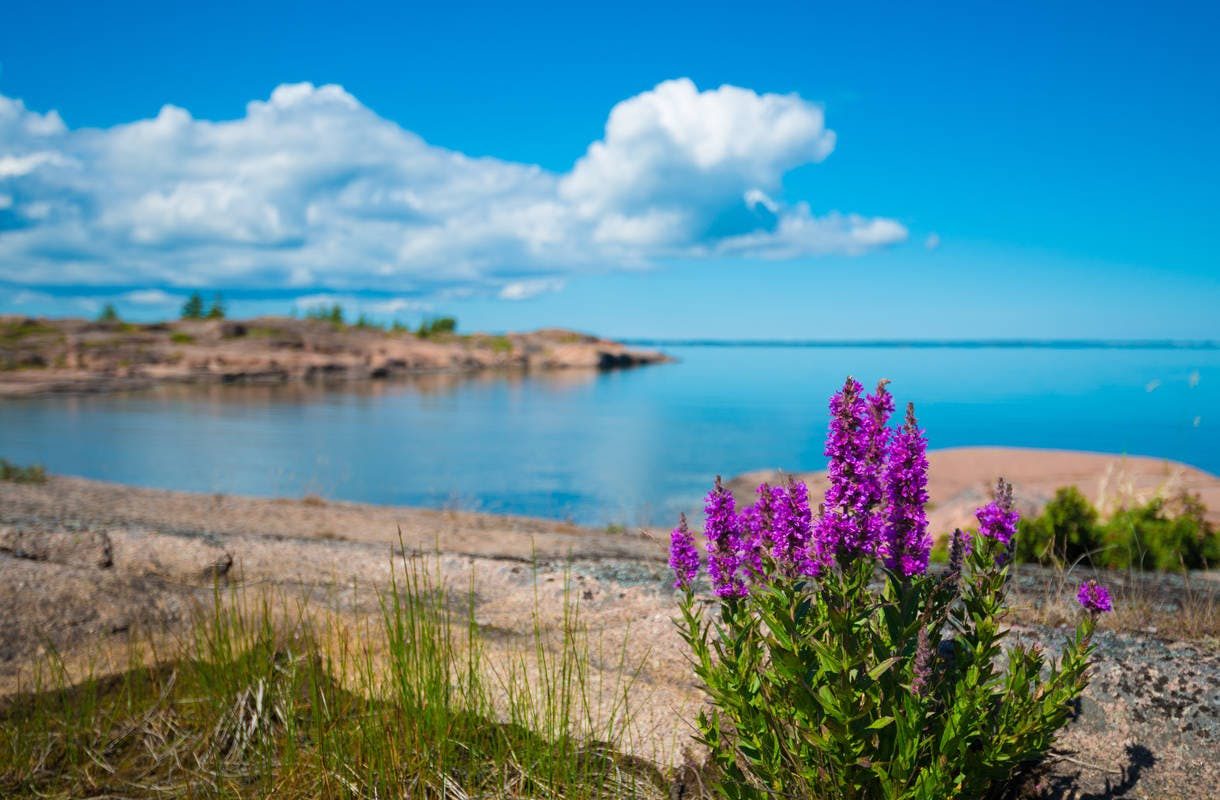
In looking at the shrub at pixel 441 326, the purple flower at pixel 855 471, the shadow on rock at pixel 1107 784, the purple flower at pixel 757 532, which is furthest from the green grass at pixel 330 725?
the shrub at pixel 441 326

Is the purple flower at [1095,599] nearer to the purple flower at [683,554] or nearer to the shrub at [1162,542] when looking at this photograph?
the purple flower at [683,554]

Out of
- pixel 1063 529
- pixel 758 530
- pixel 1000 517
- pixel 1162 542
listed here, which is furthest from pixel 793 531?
pixel 1162 542

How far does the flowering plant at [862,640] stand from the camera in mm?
2617

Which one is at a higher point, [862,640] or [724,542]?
[724,542]

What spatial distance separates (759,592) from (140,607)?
502 centimetres

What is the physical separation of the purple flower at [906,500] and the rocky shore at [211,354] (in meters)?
53.4

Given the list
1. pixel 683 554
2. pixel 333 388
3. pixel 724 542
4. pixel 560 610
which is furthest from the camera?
pixel 333 388

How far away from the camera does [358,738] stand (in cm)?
401

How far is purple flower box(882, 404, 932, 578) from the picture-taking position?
2639 millimetres

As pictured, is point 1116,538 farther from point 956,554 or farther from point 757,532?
point 757,532

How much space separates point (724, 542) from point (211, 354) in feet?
208

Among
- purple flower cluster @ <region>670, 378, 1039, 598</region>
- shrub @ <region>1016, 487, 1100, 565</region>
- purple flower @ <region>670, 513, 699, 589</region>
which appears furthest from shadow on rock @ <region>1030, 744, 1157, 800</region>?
shrub @ <region>1016, 487, 1100, 565</region>

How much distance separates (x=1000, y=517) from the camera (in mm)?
2943

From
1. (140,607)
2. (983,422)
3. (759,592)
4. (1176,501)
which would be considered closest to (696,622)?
(759,592)
